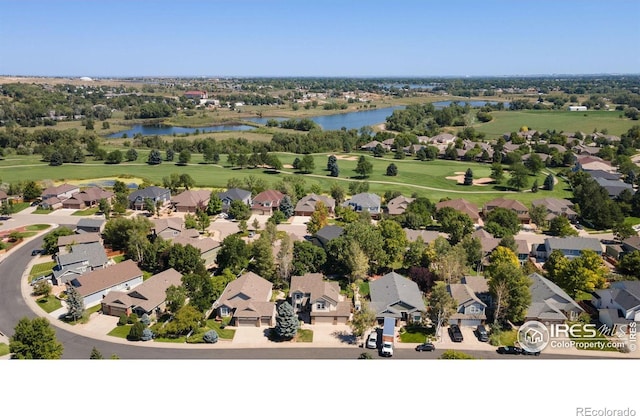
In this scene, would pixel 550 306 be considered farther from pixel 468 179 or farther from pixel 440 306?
pixel 468 179

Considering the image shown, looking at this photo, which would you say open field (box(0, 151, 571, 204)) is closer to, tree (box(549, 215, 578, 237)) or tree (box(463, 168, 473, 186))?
tree (box(463, 168, 473, 186))

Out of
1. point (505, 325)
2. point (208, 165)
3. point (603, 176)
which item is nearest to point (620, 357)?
point (505, 325)

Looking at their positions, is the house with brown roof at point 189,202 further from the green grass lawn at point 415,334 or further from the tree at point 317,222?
the green grass lawn at point 415,334

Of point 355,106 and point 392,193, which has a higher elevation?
point 355,106

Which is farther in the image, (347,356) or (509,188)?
(509,188)

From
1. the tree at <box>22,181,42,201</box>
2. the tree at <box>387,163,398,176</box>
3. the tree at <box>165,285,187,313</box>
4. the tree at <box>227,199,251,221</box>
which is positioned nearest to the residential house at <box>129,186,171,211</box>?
the tree at <box>227,199,251,221</box>

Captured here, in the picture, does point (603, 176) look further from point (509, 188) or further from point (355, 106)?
point (355, 106)

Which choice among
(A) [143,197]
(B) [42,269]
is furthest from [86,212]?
(B) [42,269]
